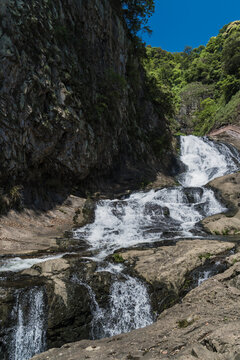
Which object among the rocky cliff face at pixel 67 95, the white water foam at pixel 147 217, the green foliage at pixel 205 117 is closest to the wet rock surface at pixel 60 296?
the white water foam at pixel 147 217

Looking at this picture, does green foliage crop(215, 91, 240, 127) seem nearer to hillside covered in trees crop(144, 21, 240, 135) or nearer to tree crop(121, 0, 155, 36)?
hillside covered in trees crop(144, 21, 240, 135)

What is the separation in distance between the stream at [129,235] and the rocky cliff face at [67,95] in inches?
175

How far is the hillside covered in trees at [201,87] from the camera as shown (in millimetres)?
33938

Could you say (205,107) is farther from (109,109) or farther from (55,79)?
(55,79)

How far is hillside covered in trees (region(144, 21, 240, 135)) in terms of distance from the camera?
33.9m

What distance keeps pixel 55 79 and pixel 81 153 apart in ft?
17.5

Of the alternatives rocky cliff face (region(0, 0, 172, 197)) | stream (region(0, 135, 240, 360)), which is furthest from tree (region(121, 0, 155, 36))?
stream (region(0, 135, 240, 360))

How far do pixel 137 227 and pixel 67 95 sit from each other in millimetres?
9992

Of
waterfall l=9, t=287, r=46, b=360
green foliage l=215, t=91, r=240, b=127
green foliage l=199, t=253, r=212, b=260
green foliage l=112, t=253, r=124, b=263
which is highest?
green foliage l=215, t=91, r=240, b=127

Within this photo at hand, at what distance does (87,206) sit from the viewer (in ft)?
56.7

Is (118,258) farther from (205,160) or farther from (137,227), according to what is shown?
(205,160)

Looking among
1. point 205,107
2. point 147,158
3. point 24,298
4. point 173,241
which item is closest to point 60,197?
point 173,241

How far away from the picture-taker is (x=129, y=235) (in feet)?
42.5

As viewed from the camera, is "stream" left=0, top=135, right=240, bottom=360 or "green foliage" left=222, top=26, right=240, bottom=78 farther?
"green foliage" left=222, top=26, right=240, bottom=78
